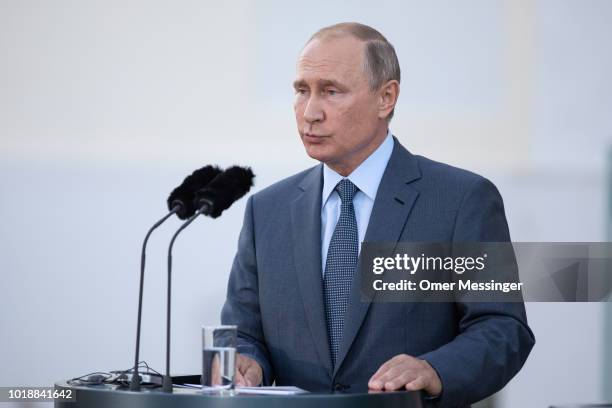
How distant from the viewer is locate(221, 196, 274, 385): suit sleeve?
2.59m

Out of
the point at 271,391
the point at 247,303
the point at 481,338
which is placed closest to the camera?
the point at 271,391

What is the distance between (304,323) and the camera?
253cm

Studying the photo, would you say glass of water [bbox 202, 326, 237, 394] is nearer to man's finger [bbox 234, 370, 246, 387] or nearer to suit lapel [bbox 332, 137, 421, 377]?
man's finger [bbox 234, 370, 246, 387]

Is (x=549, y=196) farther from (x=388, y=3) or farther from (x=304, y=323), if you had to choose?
(x=304, y=323)

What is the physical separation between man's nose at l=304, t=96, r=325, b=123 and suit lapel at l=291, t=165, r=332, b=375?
0.23 metres

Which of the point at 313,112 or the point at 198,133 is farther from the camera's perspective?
the point at 198,133

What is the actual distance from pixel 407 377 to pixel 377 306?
1.36 feet

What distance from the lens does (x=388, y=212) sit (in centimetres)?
255

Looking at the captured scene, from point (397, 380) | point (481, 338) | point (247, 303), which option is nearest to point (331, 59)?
point (247, 303)

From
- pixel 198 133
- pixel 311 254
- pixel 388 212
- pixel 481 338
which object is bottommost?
pixel 481 338

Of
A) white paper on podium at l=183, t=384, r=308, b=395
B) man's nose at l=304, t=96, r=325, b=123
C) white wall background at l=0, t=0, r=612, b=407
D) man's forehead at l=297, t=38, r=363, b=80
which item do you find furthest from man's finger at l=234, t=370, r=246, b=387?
white wall background at l=0, t=0, r=612, b=407

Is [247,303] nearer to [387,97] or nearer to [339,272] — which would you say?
[339,272]

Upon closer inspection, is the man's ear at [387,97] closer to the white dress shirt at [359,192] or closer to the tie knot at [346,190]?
the white dress shirt at [359,192]

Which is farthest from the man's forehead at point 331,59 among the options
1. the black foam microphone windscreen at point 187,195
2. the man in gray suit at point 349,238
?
the black foam microphone windscreen at point 187,195
